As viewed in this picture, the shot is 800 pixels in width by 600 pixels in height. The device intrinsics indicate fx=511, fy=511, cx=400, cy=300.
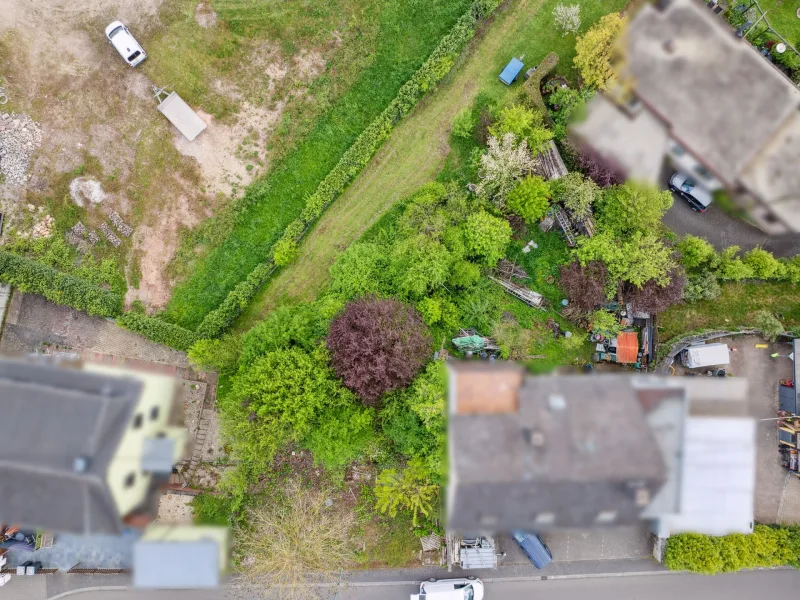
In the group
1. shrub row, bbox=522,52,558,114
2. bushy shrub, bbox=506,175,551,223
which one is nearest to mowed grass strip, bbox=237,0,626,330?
shrub row, bbox=522,52,558,114

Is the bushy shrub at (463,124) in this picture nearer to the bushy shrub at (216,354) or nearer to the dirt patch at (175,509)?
the bushy shrub at (216,354)

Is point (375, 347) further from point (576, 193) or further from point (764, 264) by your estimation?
point (764, 264)

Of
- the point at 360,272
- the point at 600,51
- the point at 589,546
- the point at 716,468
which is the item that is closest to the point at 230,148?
the point at 360,272

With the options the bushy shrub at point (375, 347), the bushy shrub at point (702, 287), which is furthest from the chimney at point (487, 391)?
the bushy shrub at point (702, 287)

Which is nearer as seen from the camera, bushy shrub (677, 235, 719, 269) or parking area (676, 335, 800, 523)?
bushy shrub (677, 235, 719, 269)

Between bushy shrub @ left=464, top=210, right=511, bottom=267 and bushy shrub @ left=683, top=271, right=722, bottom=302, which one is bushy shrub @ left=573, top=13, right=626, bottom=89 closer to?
bushy shrub @ left=464, top=210, right=511, bottom=267

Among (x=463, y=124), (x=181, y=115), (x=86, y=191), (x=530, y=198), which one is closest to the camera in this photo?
(x=530, y=198)

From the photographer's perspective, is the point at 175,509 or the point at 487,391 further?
the point at 175,509
